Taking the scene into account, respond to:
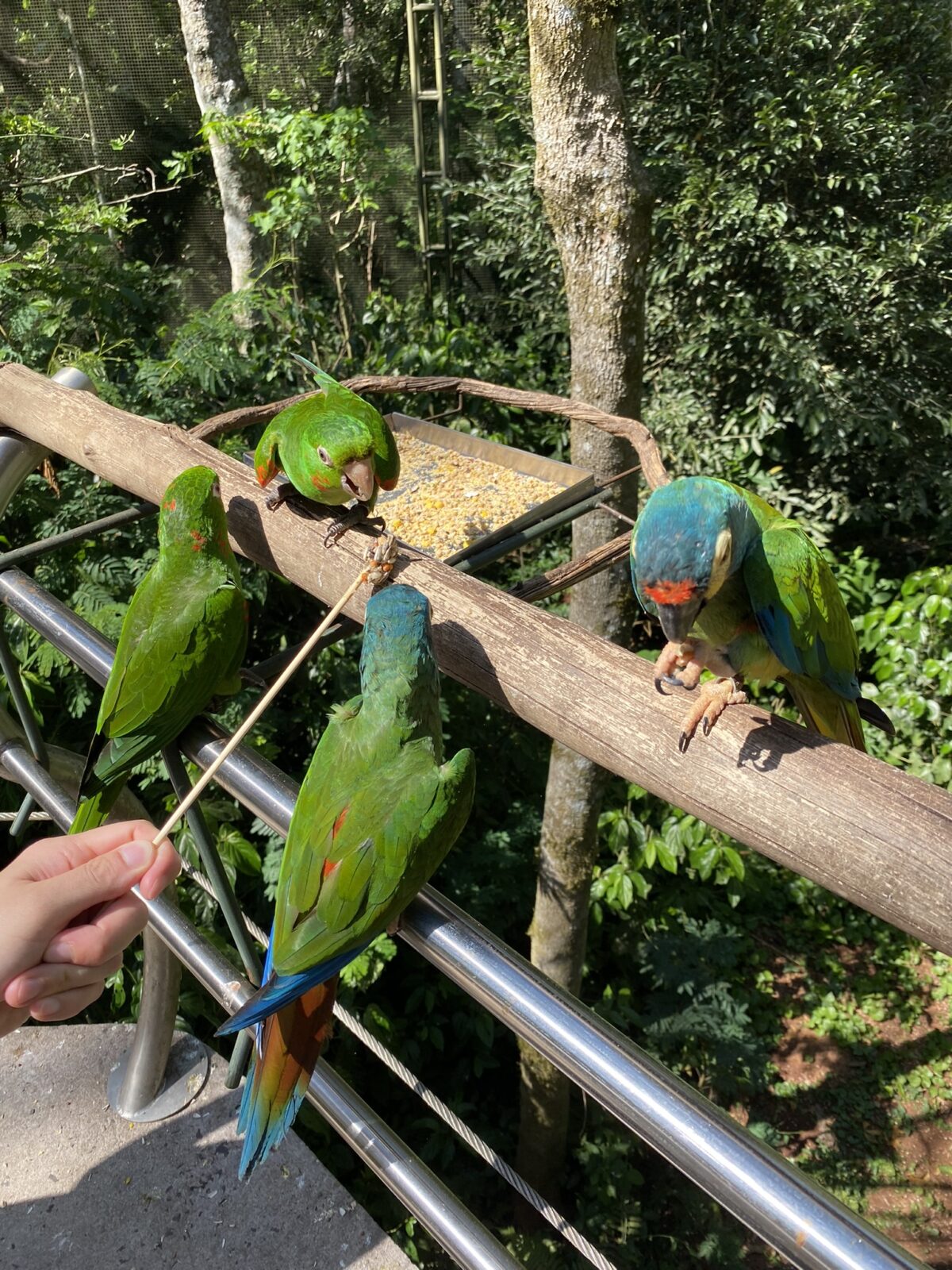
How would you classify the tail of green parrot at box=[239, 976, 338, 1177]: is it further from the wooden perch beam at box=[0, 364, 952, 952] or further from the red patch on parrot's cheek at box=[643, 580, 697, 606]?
the red patch on parrot's cheek at box=[643, 580, 697, 606]

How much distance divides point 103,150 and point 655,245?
3646 millimetres

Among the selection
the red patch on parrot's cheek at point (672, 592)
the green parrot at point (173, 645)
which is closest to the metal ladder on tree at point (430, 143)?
the green parrot at point (173, 645)

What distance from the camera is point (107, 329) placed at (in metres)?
4.03

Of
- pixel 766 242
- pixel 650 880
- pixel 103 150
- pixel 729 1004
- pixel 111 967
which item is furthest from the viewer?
pixel 103 150

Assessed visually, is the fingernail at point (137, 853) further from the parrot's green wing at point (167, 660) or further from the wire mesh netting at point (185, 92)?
the wire mesh netting at point (185, 92)

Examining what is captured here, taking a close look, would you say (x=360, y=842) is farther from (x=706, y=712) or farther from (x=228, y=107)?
(x=228, y=107)

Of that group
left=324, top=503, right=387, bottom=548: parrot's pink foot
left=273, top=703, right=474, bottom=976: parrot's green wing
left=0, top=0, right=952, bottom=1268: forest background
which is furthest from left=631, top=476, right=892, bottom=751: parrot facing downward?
left=0, top=0, right=952, bottom=1268: forest background

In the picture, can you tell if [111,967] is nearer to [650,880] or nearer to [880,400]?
[650,880]

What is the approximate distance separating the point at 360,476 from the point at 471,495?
0.93 meters

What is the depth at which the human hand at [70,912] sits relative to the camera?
0.81m

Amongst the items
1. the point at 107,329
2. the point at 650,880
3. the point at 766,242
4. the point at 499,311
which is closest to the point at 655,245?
the point at 766,242

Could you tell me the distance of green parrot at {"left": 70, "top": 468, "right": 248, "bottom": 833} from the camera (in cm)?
147

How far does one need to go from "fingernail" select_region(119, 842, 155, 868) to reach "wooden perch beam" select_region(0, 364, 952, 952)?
0.55 meters

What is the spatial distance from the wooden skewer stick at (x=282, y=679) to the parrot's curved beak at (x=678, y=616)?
0.48 meters
